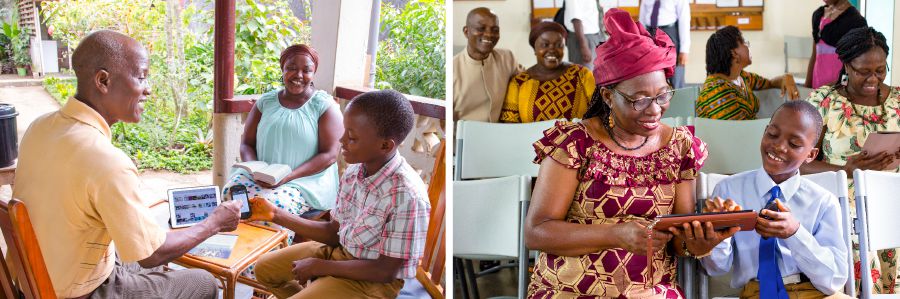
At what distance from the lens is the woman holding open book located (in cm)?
237

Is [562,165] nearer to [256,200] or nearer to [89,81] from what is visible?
[256,200]

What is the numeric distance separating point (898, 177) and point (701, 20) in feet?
4.17

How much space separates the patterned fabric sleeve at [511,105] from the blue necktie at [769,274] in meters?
1.27

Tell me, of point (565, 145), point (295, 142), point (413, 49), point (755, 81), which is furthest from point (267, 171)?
point (755, 81)

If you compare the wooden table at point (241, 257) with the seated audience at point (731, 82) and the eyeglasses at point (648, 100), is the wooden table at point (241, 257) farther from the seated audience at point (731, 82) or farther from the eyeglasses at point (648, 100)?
the seated audience at point (731, 82)

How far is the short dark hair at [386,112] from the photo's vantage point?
1.89 m

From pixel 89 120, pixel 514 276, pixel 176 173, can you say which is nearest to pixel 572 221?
pixel 514 276

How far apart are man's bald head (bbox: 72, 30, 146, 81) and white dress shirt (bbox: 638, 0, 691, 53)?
7.30 feet

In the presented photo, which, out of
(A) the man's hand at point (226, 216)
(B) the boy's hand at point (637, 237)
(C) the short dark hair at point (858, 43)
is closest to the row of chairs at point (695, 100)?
(C) the short dark hair at point (858, 43)

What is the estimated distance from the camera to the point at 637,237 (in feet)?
6.14

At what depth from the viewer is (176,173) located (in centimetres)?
204

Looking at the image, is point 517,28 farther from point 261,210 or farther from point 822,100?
point 261,210

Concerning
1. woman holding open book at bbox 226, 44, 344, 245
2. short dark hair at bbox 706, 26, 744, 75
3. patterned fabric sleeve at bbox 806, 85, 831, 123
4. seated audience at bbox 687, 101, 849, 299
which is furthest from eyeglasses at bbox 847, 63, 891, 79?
woman holding open book at bbox 226, 44, 344, 245

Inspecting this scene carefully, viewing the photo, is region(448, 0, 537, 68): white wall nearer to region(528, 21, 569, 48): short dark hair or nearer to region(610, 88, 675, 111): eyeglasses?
region(528, 21, 569, 48): short dark hair
